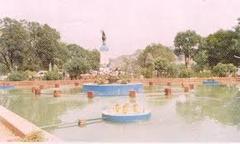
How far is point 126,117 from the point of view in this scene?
754 cm

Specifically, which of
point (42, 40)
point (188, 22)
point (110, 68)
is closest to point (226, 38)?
point (110, 68)

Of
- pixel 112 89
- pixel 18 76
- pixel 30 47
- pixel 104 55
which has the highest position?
pixel 30 47

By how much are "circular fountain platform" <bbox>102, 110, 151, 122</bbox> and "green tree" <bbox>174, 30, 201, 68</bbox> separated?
508 centimetres

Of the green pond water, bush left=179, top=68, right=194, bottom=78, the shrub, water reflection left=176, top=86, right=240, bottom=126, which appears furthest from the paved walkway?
bush left=179, top=68, right=194, bottom=78

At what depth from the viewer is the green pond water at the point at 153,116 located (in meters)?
6.36

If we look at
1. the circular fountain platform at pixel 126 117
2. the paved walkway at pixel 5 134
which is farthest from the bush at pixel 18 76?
the paved walkway at pixel 5 134

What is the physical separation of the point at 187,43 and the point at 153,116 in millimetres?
6989

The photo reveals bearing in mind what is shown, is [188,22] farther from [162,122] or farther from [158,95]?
[158,95]

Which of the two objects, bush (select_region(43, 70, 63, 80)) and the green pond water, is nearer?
the green pond water

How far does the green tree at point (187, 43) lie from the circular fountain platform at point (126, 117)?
5.08 meters

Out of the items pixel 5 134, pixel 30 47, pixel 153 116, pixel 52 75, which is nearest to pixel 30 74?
pixel 52 75

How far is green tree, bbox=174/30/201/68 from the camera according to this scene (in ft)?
43.2

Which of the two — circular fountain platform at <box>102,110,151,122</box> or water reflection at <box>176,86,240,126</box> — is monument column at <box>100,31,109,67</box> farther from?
circular fountain platform at <box>102,110,151,122</box>

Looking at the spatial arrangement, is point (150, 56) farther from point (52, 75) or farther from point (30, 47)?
point (30, 47)
